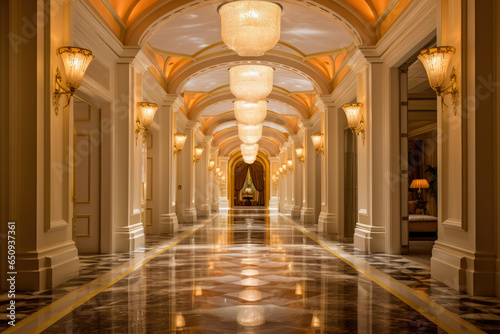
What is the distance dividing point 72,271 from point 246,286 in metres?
2.09

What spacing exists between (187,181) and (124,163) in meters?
8.42

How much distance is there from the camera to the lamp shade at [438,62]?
5.59 m

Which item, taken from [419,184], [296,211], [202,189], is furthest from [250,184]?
[419,184]

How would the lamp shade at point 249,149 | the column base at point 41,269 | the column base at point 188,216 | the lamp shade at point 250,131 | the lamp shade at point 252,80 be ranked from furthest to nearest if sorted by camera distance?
the lamp shade at point 249,149
the lamp shade at point 250,131
the column base at point 188,216
the lamp shade at point 252,80
the column base at point 41,269

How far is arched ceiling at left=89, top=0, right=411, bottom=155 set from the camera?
8922 mm

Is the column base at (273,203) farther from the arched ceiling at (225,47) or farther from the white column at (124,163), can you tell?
the white column at (124,163)

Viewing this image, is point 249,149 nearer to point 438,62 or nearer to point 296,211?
point 296,211

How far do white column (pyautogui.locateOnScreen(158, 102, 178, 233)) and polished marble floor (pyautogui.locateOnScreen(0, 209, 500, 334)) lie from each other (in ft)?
13.8

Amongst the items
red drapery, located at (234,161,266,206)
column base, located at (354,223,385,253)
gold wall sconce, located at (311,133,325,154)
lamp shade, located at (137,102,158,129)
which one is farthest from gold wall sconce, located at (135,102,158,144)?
red drapery, located at (234,161,266,206)

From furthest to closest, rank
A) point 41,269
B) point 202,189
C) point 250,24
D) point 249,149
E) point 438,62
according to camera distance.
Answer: point 249,149, point 202,189, point 250,24, point 438,62, point 41,269

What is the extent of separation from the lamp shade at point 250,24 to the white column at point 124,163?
7.81ft

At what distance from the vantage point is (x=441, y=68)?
5.64 meters

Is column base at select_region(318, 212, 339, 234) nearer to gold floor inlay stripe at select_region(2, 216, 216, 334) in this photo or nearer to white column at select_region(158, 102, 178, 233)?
→ white column at select_region(158, 102, 178, 233)

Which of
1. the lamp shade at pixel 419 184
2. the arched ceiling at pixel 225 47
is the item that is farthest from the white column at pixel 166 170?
the lamp shade at pixel 419 184
